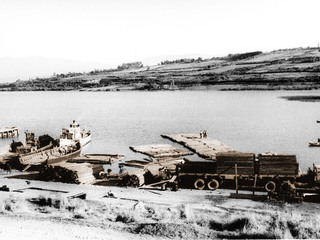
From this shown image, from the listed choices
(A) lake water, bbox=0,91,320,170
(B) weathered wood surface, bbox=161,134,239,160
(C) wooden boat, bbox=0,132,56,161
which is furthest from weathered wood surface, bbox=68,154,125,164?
(B) weathered wood surface, bbox=161,134,239,160

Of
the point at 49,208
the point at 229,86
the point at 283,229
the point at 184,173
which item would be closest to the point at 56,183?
the point at 49,208

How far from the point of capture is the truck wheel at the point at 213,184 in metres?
31.2

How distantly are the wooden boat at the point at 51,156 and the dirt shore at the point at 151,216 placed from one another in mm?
11625

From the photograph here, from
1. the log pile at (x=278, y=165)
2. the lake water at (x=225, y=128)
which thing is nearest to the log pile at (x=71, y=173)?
the log pile at (x=278, y=165)

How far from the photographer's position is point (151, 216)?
24.1 m

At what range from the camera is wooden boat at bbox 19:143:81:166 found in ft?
137

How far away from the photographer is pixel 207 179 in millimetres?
31531

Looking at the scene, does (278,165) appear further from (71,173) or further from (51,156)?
(51,156)

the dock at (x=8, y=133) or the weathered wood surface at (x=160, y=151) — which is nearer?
the weathered wood surface at (x=160, y=151)

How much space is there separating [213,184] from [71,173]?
12.7 m

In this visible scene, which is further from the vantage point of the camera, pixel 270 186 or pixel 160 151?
pixel 160 151

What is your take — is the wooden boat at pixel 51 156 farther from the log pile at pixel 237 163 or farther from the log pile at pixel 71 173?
the log pile at pixel 237 163

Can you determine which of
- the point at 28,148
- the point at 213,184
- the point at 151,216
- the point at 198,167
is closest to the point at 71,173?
the point at 198,167

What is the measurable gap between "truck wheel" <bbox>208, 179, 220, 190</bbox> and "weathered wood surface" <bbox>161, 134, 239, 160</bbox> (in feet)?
51.4
